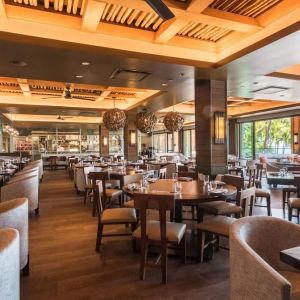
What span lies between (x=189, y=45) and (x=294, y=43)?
177 cm

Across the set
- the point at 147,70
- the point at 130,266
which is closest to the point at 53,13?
the point at 147,70

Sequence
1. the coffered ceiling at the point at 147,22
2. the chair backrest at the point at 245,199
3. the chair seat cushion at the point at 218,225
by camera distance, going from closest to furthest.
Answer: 1. the chair seat cushion at the point at 218,225
2. the chair backrest at the point at 245,199
3. the coffered ceiling at the point at 147,22

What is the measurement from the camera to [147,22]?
436 cm

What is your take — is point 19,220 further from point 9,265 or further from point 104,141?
point 104,141

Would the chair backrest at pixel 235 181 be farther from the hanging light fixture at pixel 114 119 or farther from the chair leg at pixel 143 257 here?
the hanging light fixture at pixel 114 119

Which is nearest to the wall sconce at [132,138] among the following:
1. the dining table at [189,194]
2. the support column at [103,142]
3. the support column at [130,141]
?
the support column at [130,141]

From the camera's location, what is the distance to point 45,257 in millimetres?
3361

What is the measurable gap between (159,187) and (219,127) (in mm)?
2918

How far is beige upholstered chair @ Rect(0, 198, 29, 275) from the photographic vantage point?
2.56m

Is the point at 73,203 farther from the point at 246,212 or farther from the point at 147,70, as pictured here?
the point at 246,212

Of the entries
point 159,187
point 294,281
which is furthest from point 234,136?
point 294,281

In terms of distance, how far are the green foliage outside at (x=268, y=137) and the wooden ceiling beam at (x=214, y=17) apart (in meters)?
9.56

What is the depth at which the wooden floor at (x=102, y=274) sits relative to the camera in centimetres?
→ 254

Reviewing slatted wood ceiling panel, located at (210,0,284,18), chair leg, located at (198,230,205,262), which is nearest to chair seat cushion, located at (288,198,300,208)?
chair leg, located at (198,230,205,262)
